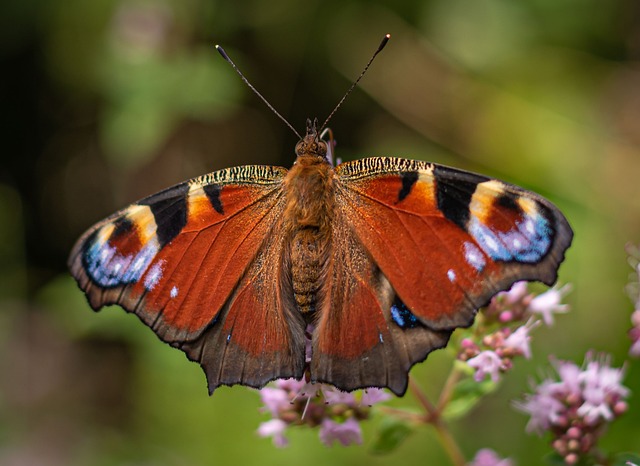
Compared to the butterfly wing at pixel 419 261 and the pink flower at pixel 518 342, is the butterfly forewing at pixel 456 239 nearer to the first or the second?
the butterfly wing at pixel 419 261

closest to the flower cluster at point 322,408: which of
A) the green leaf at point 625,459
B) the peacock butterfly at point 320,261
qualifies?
the peacock butterfly at point 320,261

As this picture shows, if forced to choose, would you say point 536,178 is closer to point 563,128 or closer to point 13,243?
point 563,128

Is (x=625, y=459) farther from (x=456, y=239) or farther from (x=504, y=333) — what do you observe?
(x=456, y=239)

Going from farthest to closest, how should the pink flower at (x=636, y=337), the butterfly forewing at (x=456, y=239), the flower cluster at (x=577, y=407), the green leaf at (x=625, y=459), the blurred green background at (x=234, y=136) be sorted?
the blurred green background at (x=234, y=136) < the flower cluster at (x=577, y=407) < the pink flower at (x=636, y=337) < the green leaf at (x=625, y=459) < the butterfly forewing at (x=456, y=239)

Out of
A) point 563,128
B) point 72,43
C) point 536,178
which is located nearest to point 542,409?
point 536,178

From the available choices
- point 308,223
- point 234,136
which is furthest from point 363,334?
point 234,136

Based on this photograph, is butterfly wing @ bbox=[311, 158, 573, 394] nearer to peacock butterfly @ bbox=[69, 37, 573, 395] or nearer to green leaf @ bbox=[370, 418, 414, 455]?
peacock butterfly @ bbox=[69, 37, 573, 395]
